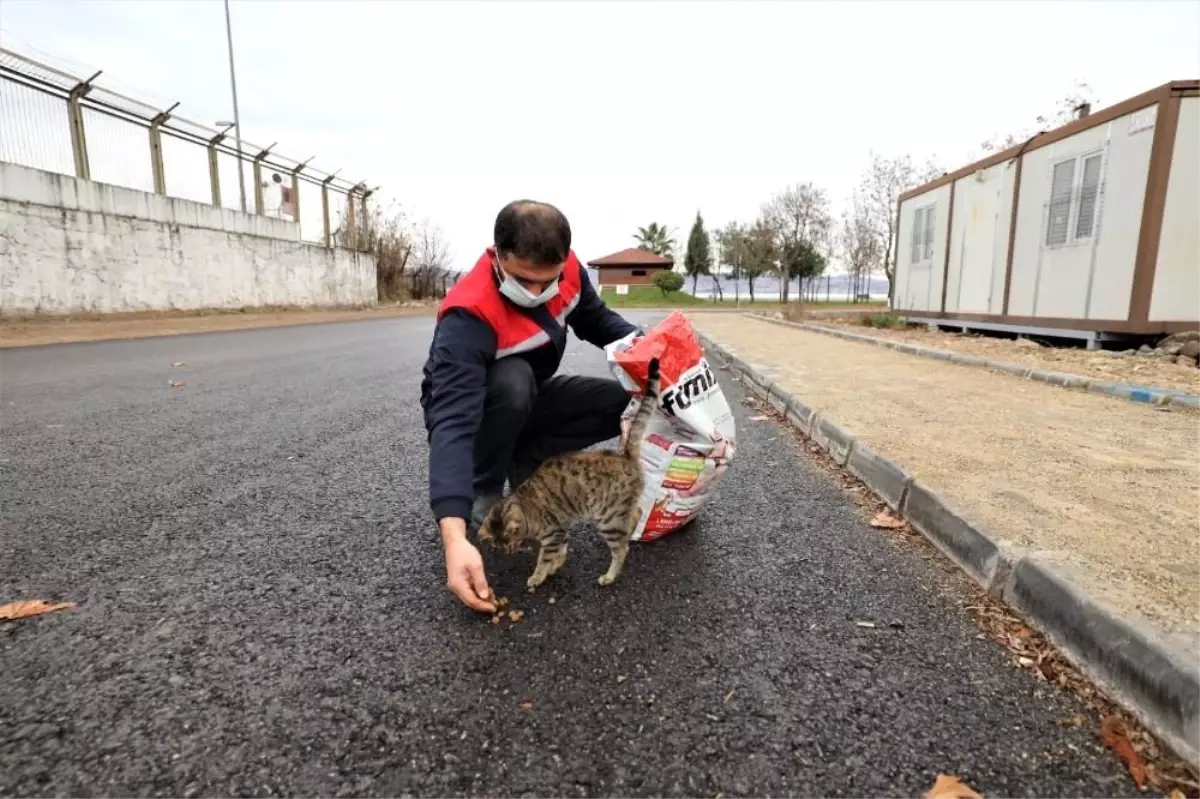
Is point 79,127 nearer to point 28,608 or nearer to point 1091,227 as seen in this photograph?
point 28,608

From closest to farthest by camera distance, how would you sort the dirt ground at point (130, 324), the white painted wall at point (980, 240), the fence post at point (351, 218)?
the white painted wall at point (980, 240), the dirt ground at point (130, 324), the fence post at point (351, 218)

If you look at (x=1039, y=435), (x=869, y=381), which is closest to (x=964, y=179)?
(x=869, y=381)

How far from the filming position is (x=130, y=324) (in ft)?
51.0

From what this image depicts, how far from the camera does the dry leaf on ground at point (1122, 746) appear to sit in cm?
139

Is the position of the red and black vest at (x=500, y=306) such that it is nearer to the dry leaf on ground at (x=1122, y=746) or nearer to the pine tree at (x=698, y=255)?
the dry leaf on ground at (x=1122, y=746)

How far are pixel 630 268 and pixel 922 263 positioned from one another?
164ft

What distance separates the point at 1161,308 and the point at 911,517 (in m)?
8.60

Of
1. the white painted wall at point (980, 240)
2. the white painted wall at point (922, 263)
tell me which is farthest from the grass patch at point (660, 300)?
the white painted wall at point (980, 240)

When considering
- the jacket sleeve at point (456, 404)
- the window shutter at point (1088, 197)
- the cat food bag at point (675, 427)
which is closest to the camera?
the jacket sleeve at point (456, 404)

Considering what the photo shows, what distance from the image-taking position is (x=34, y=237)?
14.6 m

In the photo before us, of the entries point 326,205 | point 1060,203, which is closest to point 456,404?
point 1060,203

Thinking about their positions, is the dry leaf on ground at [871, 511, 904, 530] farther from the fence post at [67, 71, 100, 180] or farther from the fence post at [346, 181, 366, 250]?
the fence post at [346, 181, 366, 250]

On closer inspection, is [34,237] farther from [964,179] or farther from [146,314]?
[964,179]

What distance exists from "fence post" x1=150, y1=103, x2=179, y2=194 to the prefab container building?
21385mm
